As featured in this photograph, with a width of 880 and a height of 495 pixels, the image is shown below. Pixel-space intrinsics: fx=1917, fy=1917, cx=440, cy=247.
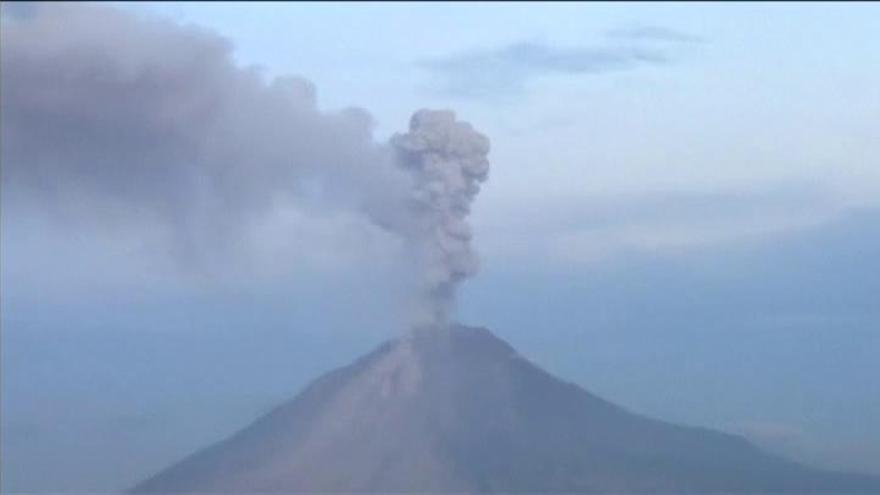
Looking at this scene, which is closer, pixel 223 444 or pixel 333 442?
pixel 223 444

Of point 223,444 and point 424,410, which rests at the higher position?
point 424,410

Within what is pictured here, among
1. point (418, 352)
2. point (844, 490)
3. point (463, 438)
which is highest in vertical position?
point (418, 352)

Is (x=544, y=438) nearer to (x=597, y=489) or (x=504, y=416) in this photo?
(x=504, y=416)

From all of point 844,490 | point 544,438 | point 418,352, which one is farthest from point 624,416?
point 844,490

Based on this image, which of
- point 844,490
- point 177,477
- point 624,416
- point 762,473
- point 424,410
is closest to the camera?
point 844,490

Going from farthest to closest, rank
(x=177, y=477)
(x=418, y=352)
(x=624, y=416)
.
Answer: (x=418, y=352), (x=624, y=416), (x=177, y=477)

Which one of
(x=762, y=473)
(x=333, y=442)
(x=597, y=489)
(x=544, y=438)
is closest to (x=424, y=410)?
(x=333, y=442)
